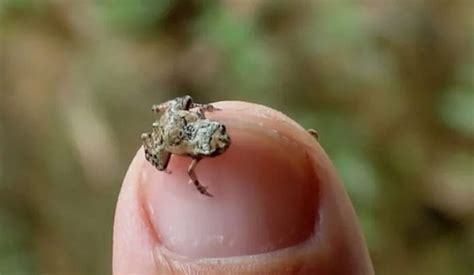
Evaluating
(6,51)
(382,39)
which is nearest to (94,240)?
(6,51)

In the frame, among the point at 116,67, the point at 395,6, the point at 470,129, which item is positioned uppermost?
the point at 395,6

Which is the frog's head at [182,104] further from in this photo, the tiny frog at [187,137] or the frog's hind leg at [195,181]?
the frog's hind leg at [195,181]

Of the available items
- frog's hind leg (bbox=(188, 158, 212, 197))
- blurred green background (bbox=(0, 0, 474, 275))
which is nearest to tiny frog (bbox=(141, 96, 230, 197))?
frog's hind leg (bbox=(188, 158, 212, 197))

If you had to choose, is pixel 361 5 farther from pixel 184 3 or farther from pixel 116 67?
pixel 116 67

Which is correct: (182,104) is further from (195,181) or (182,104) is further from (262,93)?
(262,93)

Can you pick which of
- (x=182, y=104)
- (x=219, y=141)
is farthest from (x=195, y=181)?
(x=182, y=104)

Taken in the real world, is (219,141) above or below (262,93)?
above
